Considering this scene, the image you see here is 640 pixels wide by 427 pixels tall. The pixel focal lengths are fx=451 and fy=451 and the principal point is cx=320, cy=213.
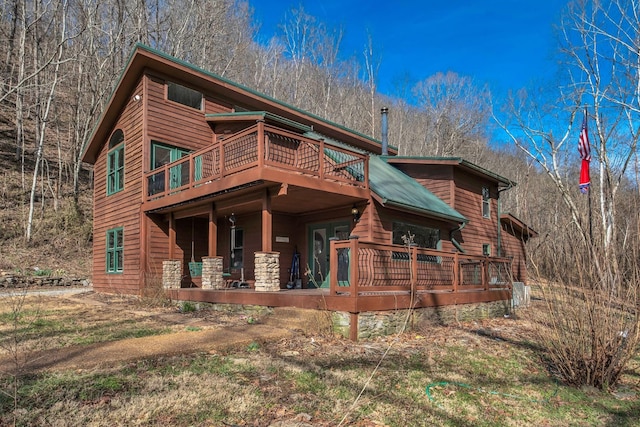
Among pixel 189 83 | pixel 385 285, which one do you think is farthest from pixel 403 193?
pixel 189 83

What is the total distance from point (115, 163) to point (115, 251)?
3049 mm

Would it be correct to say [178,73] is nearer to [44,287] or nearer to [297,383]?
[44,287]

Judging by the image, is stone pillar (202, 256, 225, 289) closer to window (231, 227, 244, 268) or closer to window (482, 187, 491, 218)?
window (231, 227, 244, 268)

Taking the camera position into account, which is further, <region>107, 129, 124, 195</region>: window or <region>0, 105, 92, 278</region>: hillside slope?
<region>0, 105, 92, 278</region>: hillside slope

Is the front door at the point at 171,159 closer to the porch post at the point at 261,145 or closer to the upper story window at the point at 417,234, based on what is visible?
the porch post at the point at 261,145

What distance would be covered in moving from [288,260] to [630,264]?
981 cm

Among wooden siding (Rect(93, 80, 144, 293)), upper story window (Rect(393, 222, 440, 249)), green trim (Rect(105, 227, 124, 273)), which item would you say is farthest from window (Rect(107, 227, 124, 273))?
upper story window (Rect(393, 222, 440, 249))

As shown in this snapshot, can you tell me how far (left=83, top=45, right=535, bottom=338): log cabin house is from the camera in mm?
10031

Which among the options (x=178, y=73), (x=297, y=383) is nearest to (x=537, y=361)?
(x=297, y=383)

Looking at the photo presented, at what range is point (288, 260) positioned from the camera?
45.8 feet

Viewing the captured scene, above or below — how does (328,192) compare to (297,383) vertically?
above

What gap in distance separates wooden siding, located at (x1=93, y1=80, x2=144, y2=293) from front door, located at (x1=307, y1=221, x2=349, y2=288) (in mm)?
5252

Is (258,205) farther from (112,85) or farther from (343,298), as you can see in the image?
(112,85)

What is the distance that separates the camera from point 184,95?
1423 centimetres
